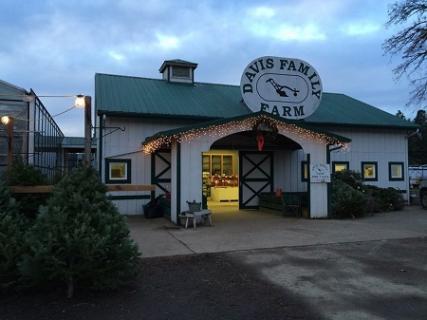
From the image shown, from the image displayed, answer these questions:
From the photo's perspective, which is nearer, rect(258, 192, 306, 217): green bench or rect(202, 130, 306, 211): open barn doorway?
rect(258, 192, 306, 217): green bench

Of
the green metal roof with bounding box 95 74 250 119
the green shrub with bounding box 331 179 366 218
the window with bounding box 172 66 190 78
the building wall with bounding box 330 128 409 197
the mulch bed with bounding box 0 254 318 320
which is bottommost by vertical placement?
the mulch bed with bounding box 0 254 318 320

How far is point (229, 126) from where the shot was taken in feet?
43.5

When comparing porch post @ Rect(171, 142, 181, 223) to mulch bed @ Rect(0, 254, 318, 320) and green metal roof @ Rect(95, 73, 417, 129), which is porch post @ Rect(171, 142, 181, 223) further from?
mulch bed @ Rect(0, 254, 318, 320)

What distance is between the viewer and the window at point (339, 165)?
19.0m

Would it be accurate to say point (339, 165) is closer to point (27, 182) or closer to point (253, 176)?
point (253, 176)

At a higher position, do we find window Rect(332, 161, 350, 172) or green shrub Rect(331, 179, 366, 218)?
window Rect(332, 161, 350, 172)

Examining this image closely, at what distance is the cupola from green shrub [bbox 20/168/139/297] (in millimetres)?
15201

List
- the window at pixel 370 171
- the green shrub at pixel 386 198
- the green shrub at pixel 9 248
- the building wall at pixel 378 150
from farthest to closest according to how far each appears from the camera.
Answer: the window at pixel 370 171
the building wall at pixel 378 150
the green shrub at pixel 386 198
the green shrub at pixel 9 248

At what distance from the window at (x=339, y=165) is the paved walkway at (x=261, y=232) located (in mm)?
4448

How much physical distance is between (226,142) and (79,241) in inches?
490

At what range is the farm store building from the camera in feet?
43.4

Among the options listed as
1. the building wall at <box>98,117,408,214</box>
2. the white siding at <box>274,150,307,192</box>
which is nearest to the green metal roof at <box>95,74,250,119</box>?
the building wall at <box>98,117,408,214</box>

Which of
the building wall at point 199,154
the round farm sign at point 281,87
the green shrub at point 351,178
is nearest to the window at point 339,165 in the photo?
the building wall at point 199,154

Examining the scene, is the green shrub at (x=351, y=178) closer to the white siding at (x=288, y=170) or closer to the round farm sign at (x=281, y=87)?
the white siding at (x=288, y=170)
